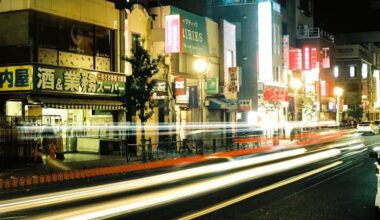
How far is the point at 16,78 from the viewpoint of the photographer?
24.1 m

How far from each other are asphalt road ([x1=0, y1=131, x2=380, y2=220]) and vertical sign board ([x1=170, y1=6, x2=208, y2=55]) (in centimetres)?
1747

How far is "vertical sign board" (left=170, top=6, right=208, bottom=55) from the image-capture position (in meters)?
34.2

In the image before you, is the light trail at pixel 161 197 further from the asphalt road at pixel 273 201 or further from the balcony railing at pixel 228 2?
the balcony railing at pixel 228 2

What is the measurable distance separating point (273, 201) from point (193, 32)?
80.6 ft

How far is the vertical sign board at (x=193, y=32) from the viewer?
3418cm

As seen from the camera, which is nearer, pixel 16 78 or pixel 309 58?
pixel 16 78

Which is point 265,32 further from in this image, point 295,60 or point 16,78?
point 16,78

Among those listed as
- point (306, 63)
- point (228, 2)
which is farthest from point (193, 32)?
point (306, 63)

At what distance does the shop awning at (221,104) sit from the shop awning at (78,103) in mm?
10425

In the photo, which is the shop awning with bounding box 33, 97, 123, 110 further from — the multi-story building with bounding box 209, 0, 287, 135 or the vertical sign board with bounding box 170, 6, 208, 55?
the multi-story building with bounding box 209, 0, 287, 135

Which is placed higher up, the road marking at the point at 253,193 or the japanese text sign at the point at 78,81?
the japanese text sign at the point at 78,81

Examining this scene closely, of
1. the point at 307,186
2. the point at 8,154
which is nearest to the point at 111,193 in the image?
the point at 307,186

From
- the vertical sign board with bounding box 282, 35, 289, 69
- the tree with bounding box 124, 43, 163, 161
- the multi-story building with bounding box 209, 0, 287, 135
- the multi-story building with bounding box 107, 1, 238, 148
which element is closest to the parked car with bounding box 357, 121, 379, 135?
the vertical sign board with bounding box 282, 35, 289, 69

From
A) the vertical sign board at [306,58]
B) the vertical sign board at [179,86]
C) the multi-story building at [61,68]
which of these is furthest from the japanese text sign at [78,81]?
the vertical sign board at [306,58]
